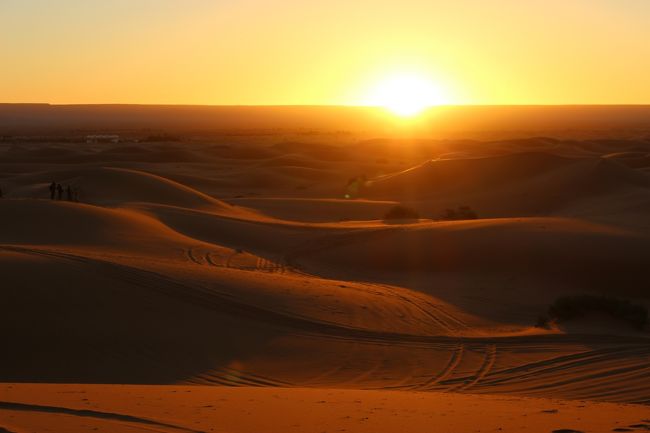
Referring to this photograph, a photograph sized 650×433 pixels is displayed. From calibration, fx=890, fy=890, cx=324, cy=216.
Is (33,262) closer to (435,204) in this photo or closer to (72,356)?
(72,356)

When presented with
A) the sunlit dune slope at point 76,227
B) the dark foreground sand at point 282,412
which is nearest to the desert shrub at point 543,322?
the dark foreground sand at point 282,412

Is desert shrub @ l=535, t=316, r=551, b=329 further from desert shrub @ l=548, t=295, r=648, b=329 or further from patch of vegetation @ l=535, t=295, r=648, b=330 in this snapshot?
desert shrub @ l=548, t=295, r=648, b=329

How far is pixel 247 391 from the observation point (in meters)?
9.38

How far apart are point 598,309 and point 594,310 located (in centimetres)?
7

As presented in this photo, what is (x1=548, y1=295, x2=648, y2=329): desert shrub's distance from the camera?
48.6 feet

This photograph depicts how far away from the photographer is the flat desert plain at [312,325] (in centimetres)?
813

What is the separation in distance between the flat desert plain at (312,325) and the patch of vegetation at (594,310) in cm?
13

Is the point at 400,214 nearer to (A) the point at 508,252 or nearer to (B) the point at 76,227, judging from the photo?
(A) the point at 508,252

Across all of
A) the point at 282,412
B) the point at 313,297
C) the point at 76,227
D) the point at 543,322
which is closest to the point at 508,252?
the point at 543,322

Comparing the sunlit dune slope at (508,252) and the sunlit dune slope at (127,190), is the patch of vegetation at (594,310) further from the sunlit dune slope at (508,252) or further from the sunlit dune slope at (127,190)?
the sunlit dune slope at (127,190)

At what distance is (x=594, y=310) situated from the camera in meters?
15.3

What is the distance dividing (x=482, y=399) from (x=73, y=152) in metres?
57.1

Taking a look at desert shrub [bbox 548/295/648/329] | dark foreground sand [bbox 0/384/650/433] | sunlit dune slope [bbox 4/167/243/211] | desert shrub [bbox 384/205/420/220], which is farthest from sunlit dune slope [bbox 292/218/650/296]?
sunlit dune slope [bbox 4/167/243/211]

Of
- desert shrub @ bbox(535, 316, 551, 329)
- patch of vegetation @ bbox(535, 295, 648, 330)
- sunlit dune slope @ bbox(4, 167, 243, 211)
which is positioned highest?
sunlit dune slope @ bbox(4, 167, 243, 211)
